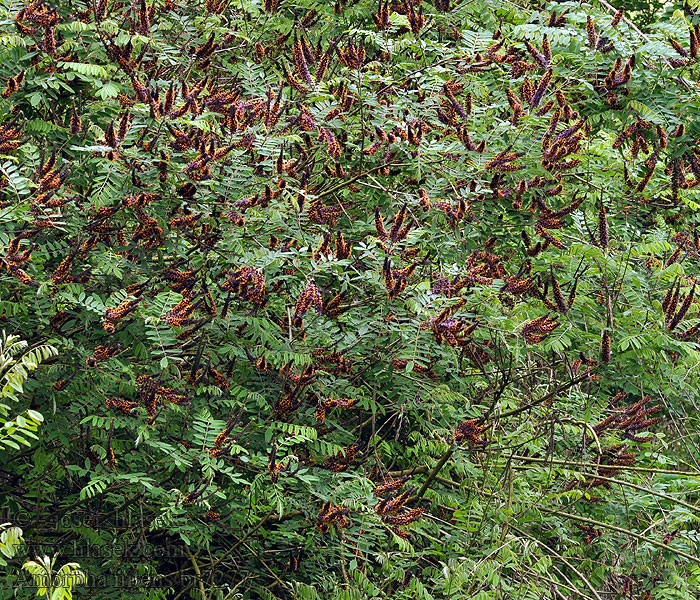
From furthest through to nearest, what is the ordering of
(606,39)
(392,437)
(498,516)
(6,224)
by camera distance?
(392,437) < (606,39) < (498,516) < (6,224)

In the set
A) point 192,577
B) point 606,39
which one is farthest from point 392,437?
point 606,39

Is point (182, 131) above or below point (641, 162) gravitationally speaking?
above

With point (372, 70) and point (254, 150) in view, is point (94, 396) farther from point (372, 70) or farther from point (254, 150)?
point (372, 70)

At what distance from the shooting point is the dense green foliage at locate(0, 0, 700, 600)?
3707 mm

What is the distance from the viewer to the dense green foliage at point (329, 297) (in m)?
3.71

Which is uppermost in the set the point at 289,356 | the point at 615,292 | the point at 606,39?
the point at 606,39

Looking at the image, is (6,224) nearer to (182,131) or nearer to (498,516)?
(182,131)

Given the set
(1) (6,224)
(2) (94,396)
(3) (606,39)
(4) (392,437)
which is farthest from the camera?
(4) (392,437)

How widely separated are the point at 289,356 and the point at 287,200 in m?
0.74

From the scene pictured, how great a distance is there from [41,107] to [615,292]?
2944mm

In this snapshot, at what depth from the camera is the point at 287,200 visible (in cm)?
403

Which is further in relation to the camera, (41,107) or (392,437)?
(392,437)

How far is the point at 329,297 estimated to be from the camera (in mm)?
4188

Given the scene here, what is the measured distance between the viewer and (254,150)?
4.04m
